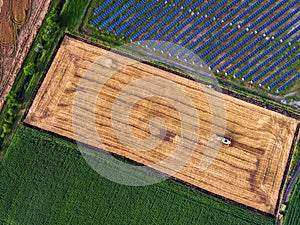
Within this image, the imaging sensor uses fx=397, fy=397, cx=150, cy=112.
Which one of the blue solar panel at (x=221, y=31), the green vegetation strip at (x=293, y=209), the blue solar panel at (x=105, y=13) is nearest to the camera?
the green vegetation strip at (x=293, y=209)

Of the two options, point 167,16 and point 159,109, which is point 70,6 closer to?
point 167,16

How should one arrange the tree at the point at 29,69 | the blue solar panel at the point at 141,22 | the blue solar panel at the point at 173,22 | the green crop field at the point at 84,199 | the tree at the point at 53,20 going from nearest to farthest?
the green crop field at the point at 84,199, the tree at the point at 29,69, the tree at the point at 53,20, the blue solar panel at the point at 173,22, the blue solar panel at the point at 141,22

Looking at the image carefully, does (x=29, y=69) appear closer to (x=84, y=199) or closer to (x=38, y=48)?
(x=38, y=48)

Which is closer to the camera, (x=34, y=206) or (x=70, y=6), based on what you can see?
(x=34, y=206)

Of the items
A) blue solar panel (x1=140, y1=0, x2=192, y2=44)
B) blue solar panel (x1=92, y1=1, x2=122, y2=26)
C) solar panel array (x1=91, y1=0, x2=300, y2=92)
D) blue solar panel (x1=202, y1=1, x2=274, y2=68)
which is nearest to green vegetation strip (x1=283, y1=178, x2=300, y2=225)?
solar panel array (x1=91, y1=0, x2=300, y2=92)

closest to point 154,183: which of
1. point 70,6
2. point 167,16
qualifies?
point 167,16

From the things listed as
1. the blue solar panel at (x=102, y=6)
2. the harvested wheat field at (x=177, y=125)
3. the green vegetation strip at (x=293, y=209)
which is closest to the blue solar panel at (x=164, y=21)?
the harvested wheat field at (x=177, y=125)

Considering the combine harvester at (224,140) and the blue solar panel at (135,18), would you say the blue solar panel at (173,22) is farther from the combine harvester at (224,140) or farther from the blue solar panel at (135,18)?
the combine harvester at (224,140)
